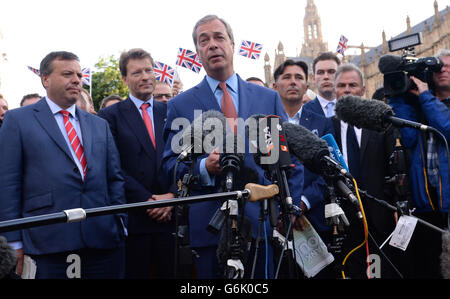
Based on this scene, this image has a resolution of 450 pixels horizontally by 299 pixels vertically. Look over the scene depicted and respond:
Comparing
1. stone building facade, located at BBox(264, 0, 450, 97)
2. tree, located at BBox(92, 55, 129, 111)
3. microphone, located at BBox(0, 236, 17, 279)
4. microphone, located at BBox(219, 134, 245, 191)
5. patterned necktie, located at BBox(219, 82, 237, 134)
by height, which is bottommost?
microphone, located at BBox(0, 236, 17, 279)

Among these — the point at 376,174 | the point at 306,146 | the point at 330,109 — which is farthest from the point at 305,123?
the point at 306,146

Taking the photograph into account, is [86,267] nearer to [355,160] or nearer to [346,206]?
[346,206]

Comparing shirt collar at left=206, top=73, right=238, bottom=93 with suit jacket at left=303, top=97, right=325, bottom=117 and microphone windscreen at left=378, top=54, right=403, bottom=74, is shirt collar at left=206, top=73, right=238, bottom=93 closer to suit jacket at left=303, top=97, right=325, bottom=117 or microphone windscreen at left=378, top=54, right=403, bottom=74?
microphone windscreen at left=378, top=54, right=403, bottom=74

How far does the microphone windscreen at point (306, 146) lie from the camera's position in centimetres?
302

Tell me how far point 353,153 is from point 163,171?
2.06 metres

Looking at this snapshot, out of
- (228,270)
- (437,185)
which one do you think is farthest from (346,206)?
(228,270)

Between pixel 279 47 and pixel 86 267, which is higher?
pixel 279 47

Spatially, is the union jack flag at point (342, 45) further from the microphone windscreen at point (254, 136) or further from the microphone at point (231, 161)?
the microphone at point (231, 161)

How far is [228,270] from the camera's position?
2.53 meters

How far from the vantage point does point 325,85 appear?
264 inches

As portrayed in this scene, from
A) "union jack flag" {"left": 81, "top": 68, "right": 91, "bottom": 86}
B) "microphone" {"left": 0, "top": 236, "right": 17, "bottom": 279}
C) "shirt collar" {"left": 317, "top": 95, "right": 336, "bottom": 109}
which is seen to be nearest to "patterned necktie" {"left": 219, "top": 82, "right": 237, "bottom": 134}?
"microphone" {"left": 0, "top": 236, "right": 17, "bottom": 279}

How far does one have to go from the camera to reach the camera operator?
4137mm

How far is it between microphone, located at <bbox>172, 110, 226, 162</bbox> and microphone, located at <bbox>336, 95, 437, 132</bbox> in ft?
3.89

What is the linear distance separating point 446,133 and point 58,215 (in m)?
3.49
